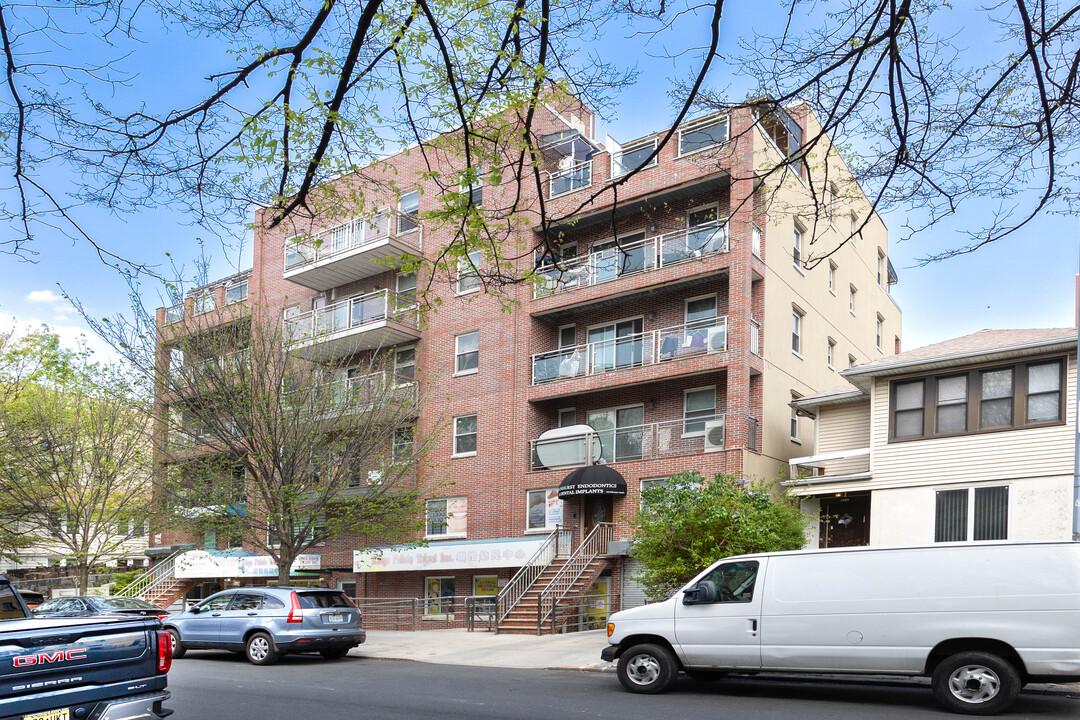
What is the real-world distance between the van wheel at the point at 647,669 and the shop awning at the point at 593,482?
1229 cm

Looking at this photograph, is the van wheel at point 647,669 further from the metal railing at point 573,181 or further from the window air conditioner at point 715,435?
the metal railing at point 573,181

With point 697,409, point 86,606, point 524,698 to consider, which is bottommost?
point 86,606

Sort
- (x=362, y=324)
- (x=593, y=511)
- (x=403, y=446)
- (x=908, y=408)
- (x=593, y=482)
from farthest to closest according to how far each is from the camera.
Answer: (x=362, y=324)
(x=403, y=446)
(x=593, y=511)
(x=593, y=482)
(x=908, y=408)

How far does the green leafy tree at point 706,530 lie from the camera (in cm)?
1791

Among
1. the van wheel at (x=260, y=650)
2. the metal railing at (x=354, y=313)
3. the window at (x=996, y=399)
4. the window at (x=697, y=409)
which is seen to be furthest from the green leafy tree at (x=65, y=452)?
the window at (x=996, y=399)

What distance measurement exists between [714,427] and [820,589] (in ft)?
41.0

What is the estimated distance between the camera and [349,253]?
31.2 meters

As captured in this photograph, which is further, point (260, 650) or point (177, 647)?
point (177, 647)

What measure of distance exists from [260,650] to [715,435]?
1189cm

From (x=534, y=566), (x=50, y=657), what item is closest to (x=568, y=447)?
(x=534, y=566)

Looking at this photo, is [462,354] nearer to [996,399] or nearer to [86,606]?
[86,606]

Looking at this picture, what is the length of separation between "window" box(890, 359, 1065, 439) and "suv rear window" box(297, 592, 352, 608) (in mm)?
12756

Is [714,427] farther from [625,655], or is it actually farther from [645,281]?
[625,655]

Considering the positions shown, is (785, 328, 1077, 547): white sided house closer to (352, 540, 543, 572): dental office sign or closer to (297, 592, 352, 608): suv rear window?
(352, 540, 543, 572): dental office sign
